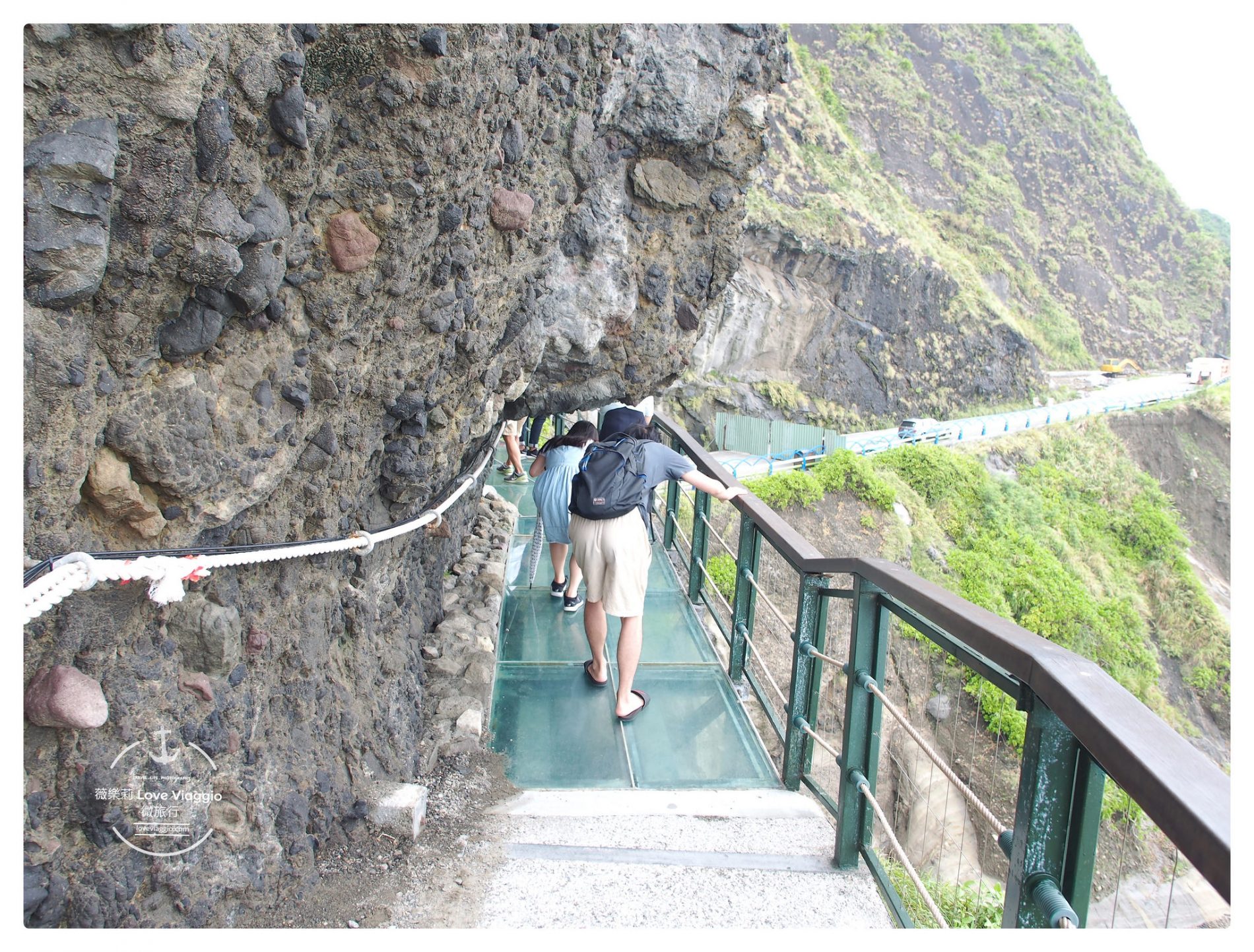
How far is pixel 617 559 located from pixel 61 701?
2.03 metres

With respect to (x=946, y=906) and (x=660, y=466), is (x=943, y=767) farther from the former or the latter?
(x=946, y=906)

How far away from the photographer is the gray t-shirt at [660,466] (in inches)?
126

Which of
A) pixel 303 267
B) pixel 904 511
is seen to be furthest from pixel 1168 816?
pixel 904 511

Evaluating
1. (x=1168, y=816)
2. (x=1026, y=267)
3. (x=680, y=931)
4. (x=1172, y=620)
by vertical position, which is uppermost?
(x=1026, y=267)

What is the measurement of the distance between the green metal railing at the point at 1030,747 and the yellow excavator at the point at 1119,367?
144ft

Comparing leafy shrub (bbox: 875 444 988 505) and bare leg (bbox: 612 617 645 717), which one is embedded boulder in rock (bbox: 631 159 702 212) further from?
leafy shrub (bbox: 875 444 988 505)

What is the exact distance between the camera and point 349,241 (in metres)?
1.99

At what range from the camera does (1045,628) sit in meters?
15.1

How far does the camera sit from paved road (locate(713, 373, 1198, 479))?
21750 mm

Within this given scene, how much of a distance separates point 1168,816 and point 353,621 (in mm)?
2222

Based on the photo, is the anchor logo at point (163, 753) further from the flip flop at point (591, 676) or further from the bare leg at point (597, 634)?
the flip flop at point (591, 676)

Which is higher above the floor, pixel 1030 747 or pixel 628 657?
pixel 1030 747

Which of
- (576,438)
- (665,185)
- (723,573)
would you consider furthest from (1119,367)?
(576,438)

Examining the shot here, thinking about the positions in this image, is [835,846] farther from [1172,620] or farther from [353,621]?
[1172,620]
